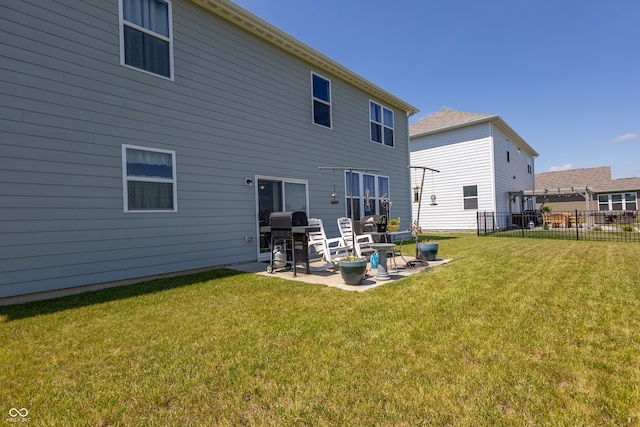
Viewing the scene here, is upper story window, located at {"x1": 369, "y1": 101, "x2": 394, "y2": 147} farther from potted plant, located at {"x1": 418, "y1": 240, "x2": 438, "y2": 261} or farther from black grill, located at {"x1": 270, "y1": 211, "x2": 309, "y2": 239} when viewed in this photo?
black grill, located at {"x1": 270, "y1": 211, "x2": 309, "y2": 239}

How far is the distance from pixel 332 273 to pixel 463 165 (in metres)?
12.9

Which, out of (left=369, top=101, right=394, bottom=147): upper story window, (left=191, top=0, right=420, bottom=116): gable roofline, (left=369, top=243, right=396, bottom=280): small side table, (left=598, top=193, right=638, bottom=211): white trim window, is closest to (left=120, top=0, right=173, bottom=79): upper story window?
(left=191, top=0, right=420, bottom=116): gable roofline

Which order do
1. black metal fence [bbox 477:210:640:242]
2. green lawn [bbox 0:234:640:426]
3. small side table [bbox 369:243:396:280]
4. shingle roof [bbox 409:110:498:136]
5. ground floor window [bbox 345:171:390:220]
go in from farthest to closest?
shingle roof [bbox 409:110:498:136] < black metal fence [bbox 477:210:640:242] < ground floor window [bbox 345:171:390:220] < small side table [bbox 369:243:396:280] < green lawn [bbox 0:234:640:426]

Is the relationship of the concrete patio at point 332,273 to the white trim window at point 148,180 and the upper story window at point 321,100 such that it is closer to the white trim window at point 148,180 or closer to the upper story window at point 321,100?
the white trim window at point 148,180

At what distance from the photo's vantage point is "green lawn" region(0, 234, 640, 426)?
5.74 ft

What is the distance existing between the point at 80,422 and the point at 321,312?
2.24 metres

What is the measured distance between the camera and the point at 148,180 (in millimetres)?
5285

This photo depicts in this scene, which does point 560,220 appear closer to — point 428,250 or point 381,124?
point 381,124

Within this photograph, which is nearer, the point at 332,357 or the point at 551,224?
the point at 332,357

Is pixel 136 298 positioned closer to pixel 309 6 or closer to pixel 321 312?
pixel 321 312

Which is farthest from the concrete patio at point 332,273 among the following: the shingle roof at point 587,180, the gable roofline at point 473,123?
the shingle roof at point 587,180

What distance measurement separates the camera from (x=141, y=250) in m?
5.17

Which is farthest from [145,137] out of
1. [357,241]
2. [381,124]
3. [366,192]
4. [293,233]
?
[381,124]

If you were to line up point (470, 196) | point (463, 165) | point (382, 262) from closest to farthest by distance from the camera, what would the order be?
point (382, 262) → point (470, 196) → point (463, 165)
